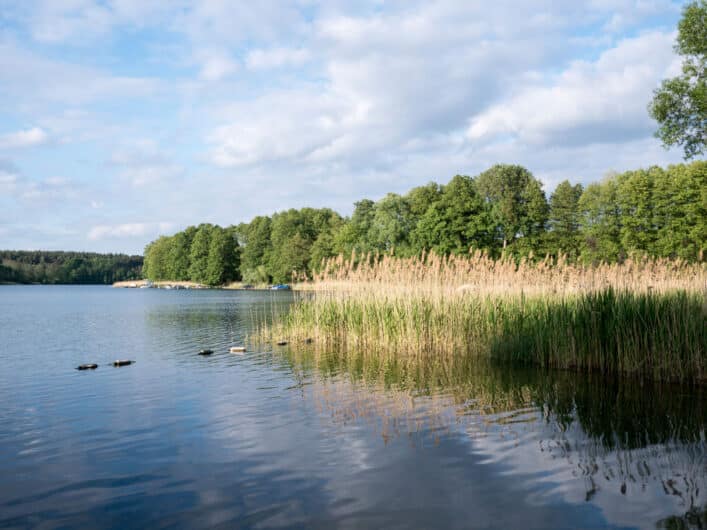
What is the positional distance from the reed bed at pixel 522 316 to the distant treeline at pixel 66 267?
150 metres

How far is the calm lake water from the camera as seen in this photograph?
4.61 meters

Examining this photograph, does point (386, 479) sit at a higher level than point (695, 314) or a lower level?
lower

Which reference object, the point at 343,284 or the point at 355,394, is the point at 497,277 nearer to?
the point at 343,284

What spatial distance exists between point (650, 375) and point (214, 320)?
72.4 ft

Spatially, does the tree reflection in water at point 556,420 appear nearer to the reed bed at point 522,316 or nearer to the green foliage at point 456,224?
the reed bed at point 522,316

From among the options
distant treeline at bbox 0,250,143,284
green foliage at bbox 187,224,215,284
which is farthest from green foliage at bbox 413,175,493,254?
distant treeline at bbox 0,250,143,284

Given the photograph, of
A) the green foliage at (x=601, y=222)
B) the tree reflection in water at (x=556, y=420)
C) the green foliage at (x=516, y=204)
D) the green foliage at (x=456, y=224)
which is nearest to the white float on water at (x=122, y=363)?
the tree reflection in water at (x=556, y=420)

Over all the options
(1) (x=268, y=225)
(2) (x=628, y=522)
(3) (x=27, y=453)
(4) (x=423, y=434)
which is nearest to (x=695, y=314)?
(4) (x=423, y=434)

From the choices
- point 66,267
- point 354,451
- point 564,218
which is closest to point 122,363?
point 354,451

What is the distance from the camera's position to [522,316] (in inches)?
511

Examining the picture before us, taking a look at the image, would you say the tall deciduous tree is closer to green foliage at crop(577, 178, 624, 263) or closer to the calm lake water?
green foliage at crop(577, 178, 624, 263)

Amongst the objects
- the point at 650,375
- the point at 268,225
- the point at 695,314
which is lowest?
the point at 650,375

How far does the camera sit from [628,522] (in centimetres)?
429

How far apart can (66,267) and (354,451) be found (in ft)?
551
